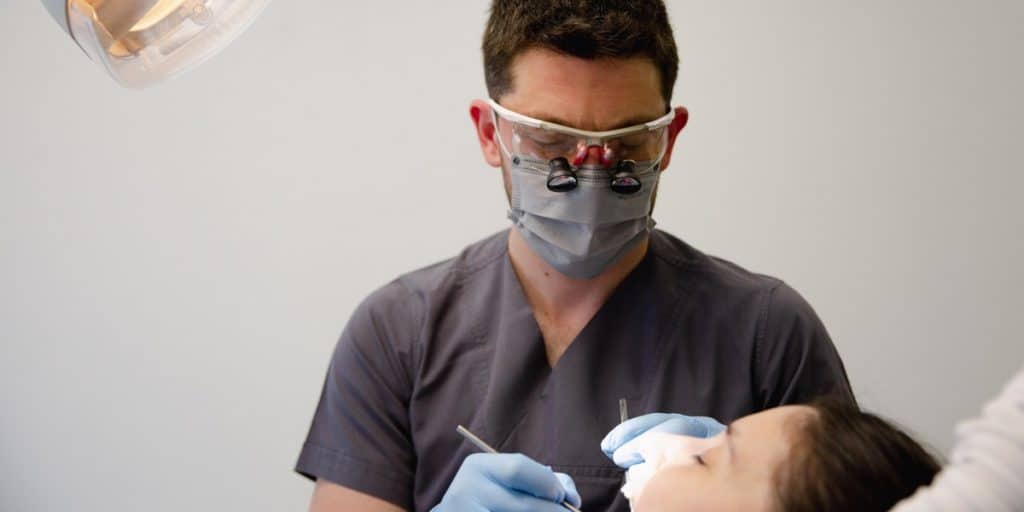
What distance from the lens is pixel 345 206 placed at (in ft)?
7.87

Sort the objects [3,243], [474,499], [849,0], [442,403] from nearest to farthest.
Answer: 1. [474,499]
2. [442,403]
3. [849,0]
4. [3,243]

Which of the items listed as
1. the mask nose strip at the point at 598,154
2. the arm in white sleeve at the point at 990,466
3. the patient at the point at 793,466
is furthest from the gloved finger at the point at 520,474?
the arm in white sleeve at the point at 990,466

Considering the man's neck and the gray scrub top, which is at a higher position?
the man's neck

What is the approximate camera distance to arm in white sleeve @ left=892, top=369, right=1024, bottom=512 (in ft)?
1.89

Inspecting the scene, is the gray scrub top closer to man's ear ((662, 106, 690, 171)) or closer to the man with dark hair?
the man with dark hair

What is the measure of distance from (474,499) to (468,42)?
4.33ft

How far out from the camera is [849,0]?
224cm

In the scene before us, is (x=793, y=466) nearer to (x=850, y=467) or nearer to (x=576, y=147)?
(x=850, y=467)

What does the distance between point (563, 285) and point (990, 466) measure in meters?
1.12

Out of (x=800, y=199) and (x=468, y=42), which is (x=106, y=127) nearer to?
(x=468, y=42)

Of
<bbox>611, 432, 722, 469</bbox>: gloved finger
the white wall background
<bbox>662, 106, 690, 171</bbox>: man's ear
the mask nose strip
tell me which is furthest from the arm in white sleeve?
the white wall background

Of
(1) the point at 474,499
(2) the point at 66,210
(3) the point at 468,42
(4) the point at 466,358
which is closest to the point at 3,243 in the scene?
(2) the point at 66,210

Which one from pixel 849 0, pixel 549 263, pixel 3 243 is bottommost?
pixel 3 243

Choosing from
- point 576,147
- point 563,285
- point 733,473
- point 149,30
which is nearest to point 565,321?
point 563,285
